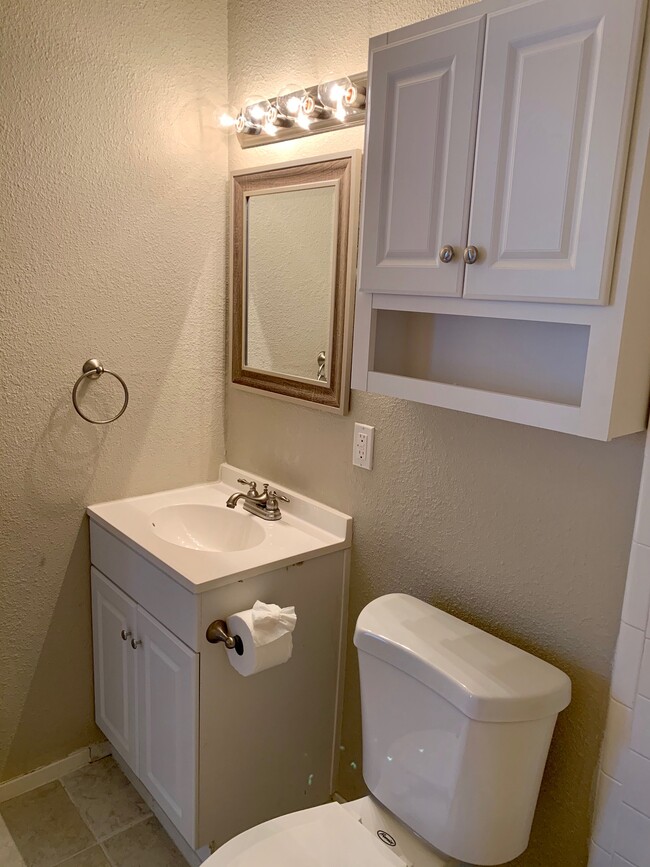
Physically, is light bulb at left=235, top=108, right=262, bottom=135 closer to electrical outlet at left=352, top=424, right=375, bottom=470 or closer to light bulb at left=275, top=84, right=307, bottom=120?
light bulb at left=275, top=84, right=307, bottom=120

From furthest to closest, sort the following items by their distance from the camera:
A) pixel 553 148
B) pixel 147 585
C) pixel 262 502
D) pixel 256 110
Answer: pixel 262 502, pixel 256 110, pixel 147 585, pixel 553 148

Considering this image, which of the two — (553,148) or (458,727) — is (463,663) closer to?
(458,727)

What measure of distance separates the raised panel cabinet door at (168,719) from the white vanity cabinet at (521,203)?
0.84 metres

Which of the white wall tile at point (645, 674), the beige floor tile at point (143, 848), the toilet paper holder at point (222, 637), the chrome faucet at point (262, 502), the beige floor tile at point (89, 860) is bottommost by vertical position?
the beige floor tile at point (143, 848)

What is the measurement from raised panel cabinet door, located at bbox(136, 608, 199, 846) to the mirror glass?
80cm

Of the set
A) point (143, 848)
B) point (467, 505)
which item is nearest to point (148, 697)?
point (143, 848)

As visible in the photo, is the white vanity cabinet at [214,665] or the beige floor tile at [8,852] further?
the beige floor tile at [8,852]

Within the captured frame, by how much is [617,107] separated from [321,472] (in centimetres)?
117

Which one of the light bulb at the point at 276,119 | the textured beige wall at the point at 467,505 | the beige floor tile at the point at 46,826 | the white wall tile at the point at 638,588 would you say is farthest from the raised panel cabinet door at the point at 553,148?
the beige floor tile at the point at 46,826

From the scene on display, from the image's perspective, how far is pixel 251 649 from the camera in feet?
4.90

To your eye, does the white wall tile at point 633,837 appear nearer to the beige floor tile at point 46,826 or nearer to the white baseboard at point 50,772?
the beige floor tile at point 46,826

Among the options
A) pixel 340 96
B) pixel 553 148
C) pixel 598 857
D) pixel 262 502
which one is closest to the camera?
pixel 553 148

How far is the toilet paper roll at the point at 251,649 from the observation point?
1.49 meters

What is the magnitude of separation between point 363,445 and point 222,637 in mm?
587
